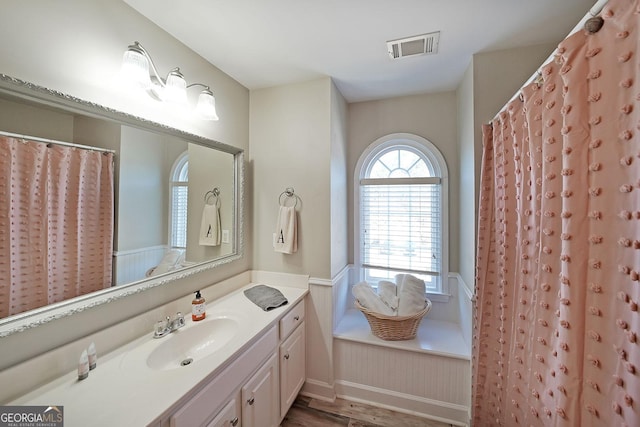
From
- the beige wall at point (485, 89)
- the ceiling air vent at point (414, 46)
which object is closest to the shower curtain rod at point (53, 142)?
the ceiling air vent at point (414, 46)

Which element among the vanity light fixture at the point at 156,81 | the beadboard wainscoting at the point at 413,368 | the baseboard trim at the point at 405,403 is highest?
the vanity light fixture at the point at 156,81

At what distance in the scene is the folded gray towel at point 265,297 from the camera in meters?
1.51

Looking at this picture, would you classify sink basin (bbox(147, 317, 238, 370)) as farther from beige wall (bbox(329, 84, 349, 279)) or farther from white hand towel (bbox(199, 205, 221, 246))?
beige wall (bbox(329, 84, 349, 279))

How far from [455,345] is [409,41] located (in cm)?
211

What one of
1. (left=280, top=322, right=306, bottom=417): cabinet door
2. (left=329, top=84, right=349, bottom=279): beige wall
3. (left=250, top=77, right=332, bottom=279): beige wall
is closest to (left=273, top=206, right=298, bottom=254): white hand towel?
(left=250, top=77, right=332, bottom=279): beige wall

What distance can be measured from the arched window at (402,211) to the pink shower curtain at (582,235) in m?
1.19

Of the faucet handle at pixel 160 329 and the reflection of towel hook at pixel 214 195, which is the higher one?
the reflection of towel hook at pixel 214 195

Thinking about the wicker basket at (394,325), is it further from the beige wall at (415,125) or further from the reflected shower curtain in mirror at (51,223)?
the reflected shower curtain in mirror at (51,223)

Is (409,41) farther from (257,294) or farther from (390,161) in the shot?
(257,294)

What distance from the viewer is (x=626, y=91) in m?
0.57

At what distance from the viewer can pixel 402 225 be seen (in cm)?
228

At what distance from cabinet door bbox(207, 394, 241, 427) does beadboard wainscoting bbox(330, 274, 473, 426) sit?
0.93 m

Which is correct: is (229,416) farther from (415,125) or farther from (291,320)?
(415,125)

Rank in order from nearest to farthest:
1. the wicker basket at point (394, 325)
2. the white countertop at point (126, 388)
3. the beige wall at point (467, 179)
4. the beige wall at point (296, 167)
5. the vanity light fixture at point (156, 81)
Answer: the white countertop at point (126, 388), the vanity light fixture at point (156, 81), the beige wall at point (467, 179), the wicker basket at point (394, 325), the beige wall at point (296, 167)
